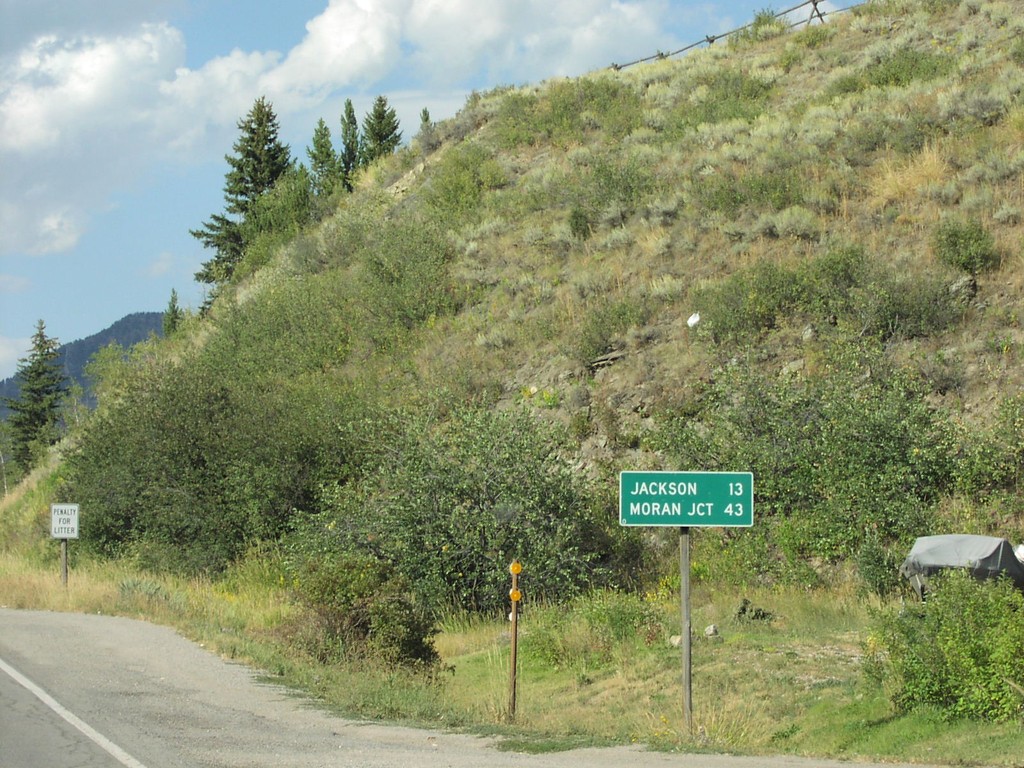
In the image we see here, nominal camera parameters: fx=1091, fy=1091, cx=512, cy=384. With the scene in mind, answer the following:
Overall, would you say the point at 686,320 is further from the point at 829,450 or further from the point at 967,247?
the point at 829,450

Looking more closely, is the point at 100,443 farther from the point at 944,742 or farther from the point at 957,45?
the point at 957,45

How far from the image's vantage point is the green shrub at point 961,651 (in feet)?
33.0

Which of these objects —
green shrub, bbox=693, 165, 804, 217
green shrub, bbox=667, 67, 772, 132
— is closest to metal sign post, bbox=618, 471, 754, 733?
green shrub, bbox=693, 165, 804, 217

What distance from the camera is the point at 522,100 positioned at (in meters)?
43.3

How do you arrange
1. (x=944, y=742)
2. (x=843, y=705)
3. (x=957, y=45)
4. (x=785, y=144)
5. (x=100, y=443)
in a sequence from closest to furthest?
1. (x=944, y=742)
2. (x=843, y=705)
3. (x=100, y=443)
4. (x=785, y=144)
5. (x=957, y=45)

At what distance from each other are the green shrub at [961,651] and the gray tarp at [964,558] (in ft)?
6.93

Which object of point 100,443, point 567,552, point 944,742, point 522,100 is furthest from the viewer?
point 522,100

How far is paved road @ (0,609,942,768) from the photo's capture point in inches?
330

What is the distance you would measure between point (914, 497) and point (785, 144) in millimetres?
16638

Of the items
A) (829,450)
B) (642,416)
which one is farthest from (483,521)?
(829,450)

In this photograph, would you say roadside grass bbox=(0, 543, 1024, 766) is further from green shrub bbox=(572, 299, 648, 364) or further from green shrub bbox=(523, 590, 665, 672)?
green shrub bbox=(572, 299, 648, 364)

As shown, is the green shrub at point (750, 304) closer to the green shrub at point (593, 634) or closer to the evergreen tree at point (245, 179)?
the green shrub at point (593, 634)

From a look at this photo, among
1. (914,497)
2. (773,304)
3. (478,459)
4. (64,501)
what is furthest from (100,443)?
(914,497)

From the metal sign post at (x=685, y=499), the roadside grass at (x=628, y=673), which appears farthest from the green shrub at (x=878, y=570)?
the metal sign post at (x=685, y=499)
